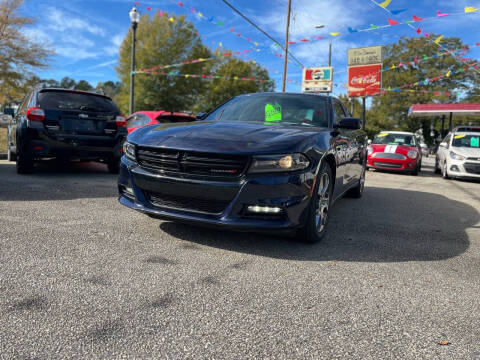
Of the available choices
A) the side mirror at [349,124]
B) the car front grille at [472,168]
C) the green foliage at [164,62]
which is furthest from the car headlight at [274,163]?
the green foliage at [164,62]

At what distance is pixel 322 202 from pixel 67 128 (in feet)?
15.6

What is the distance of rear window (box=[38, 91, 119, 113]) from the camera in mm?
6511

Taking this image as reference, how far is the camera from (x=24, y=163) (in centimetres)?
659

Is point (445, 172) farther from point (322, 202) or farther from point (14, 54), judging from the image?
point (14, 54)

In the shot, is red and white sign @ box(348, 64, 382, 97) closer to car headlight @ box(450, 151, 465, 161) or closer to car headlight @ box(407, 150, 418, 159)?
car headlight @ box(407, 150, 418, 159)

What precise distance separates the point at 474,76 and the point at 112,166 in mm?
47383

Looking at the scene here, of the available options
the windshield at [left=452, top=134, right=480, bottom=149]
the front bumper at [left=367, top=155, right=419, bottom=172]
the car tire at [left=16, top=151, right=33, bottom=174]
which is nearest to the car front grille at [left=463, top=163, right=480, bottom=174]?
the windshield at [left=452, top=134, right=480, bottom=149]

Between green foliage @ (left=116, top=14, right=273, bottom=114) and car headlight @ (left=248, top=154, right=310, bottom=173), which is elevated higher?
green foliage @ (left=116, top=14, right=273, bottom=114)

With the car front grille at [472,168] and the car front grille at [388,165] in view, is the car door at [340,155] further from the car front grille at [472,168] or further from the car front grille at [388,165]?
the car front grille at [388,165]

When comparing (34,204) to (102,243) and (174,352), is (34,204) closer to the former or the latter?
(102,243)

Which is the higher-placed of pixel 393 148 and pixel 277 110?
pixel 277 110

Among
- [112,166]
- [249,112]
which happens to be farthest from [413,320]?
[112,166]

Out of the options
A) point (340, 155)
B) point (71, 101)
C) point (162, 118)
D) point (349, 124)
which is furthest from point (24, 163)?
point (349, 124)

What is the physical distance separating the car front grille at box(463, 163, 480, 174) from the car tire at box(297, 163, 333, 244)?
845 cm
